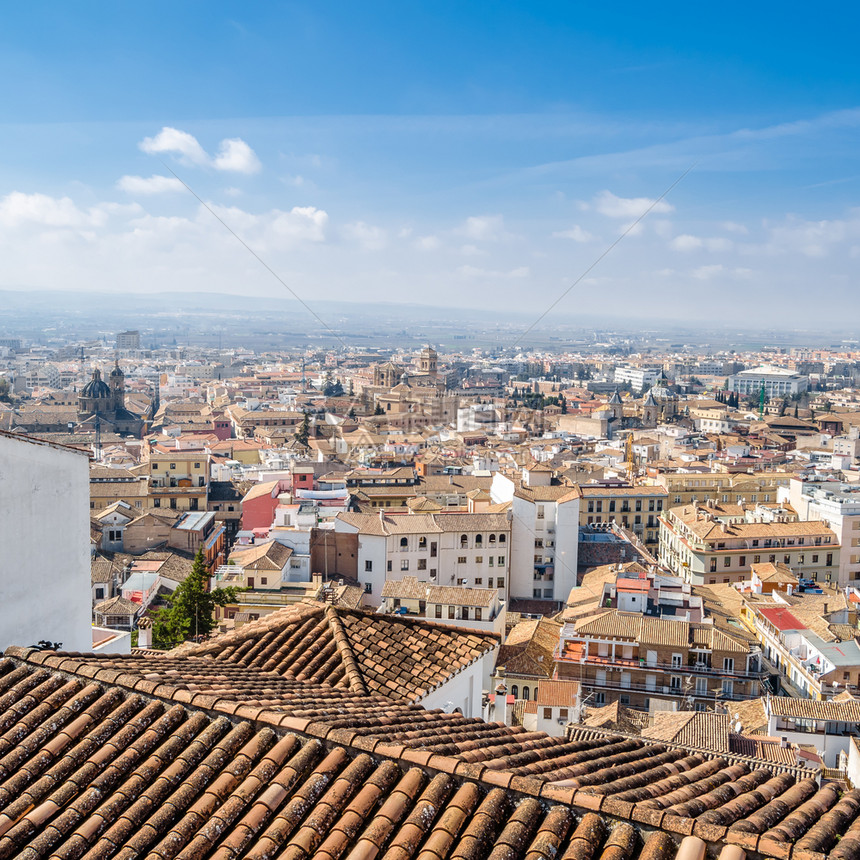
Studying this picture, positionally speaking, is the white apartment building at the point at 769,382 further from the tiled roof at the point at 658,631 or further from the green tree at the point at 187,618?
the green tree at the point at 187,618

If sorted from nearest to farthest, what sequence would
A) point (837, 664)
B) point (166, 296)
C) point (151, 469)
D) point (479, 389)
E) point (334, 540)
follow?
1. point (837, 664)
2. point (334, 540)
3. point (151, 469)
4. point (479, 389)
5. point (166, 296)

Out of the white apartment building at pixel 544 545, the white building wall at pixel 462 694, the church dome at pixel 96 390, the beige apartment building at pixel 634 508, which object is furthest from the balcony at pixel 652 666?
the church dome at pixel 96 390

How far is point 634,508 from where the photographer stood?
20.5m

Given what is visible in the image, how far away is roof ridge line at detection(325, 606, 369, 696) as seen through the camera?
3127 millimetres

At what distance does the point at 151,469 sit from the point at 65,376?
4424cm

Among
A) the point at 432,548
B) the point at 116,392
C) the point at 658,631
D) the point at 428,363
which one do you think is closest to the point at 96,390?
the point at 116,392

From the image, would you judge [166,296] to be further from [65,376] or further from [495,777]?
[495,777]

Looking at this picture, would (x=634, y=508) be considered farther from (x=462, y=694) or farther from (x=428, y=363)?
(x=428, y=363)

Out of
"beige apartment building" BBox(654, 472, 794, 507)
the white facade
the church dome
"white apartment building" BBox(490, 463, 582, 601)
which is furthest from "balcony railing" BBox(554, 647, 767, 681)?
the church dome

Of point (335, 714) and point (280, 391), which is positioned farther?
point (280, 391)

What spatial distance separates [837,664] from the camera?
10.3 meters

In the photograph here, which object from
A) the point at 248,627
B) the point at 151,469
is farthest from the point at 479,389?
the point at 248,627

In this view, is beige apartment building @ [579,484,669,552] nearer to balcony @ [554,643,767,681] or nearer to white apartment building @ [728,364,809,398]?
balcony @ [554,643,767,681]

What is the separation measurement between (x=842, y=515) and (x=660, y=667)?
28.6 ft
